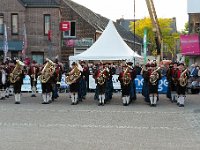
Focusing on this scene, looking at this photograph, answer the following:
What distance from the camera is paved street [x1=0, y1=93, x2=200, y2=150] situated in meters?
10.4

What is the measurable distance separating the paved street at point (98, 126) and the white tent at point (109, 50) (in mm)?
5580

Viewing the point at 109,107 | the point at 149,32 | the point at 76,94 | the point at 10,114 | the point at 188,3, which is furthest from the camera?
the point at 149,32

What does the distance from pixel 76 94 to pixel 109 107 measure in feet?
5.92

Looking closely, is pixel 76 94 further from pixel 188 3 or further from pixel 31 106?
pixel 188 3

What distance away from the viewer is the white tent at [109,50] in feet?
82.4

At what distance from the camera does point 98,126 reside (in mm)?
13172

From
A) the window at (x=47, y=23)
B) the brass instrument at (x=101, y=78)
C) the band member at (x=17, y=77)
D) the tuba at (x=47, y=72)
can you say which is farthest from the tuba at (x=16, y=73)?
the window at (x=47, y=23)

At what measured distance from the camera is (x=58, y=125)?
521 inches

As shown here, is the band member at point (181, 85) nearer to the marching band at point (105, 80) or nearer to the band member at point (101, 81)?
the marching band at point (105, 80)

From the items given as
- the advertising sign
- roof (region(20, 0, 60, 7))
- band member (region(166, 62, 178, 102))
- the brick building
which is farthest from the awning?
band member (region(166, 62, 178, 102))

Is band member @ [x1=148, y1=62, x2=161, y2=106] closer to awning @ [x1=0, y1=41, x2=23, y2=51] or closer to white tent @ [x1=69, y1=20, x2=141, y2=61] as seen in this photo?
white tent @ [x1=69, y1=20, x2=141, y2=61]

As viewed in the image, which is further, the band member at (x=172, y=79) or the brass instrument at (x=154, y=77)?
the band member at (x=172, y=79)

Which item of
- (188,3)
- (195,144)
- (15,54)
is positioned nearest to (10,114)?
(195,144)

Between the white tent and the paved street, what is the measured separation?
5580mm
